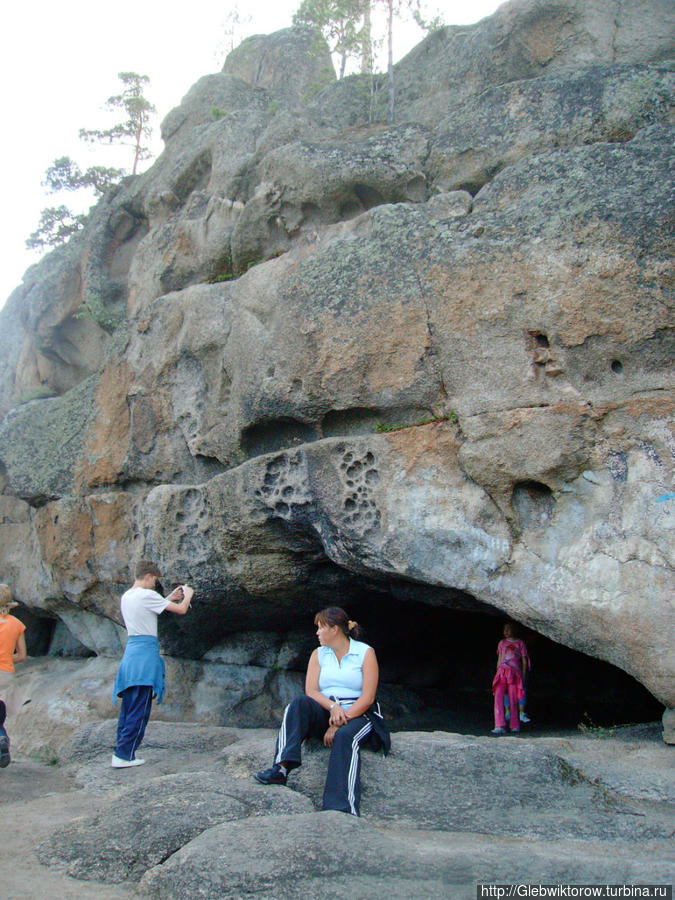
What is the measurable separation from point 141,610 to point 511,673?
3.85 m

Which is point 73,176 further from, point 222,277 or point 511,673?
point 511,673

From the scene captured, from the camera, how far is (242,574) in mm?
7910

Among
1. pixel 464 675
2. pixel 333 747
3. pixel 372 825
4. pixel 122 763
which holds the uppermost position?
pixel 333 747

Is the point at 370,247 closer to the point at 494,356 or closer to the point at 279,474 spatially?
the point at 494,356

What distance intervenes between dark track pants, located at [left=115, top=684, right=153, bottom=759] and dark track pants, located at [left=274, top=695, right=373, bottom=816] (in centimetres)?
150

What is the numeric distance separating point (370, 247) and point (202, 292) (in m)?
2.39

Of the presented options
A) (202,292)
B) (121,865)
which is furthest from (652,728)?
(202,292)

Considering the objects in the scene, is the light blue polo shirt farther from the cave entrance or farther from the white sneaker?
the cave entrance

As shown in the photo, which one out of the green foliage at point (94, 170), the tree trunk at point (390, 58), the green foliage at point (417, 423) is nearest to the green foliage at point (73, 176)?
the green foliage at point (94, 170)

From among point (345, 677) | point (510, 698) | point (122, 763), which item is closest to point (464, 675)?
point (510, 698)

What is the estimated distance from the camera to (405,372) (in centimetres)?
700

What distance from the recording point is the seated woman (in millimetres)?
4641

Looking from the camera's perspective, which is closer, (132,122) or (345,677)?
(345,677)

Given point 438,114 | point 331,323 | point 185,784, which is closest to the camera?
point 185,784
